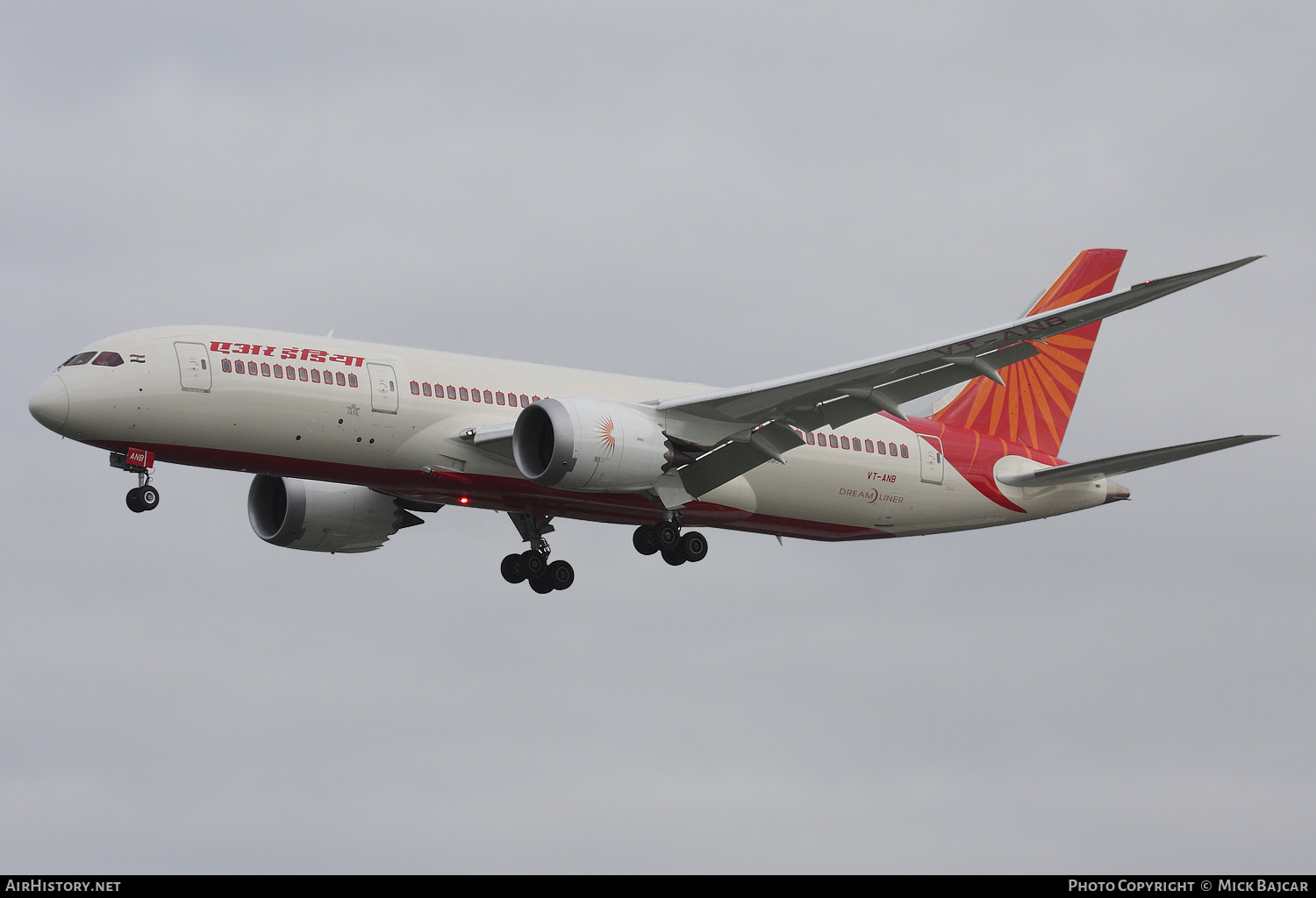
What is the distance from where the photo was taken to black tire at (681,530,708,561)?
141 ft

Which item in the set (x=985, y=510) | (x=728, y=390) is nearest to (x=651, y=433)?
(x=728, y=390)

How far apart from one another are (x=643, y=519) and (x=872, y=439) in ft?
→ 22.3

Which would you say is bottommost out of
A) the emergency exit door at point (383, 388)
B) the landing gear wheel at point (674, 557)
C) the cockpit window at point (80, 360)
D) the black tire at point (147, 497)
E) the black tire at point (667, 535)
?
the black tire at point (147, 497)

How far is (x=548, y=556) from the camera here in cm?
4591

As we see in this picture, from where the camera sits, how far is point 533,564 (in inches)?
1795

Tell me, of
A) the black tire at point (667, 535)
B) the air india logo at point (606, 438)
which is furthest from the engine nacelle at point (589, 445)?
the black tire at point (667, 535)

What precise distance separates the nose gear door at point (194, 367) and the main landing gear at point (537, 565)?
32.7ft

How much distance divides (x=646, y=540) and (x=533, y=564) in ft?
12.6

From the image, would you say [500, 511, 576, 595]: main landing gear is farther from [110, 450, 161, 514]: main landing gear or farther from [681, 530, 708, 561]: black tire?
[110, 450, 161, 514]: main landing gear

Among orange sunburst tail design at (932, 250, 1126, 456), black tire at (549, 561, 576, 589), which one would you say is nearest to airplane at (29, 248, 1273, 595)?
black tire at (549, 561, 576, 589)

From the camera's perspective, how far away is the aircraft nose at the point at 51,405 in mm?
37406

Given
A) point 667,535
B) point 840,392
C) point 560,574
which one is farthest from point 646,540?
point 840,392

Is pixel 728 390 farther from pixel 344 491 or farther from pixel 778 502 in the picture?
pixel 344 491

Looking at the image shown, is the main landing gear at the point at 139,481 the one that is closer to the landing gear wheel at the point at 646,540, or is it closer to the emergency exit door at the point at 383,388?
the emergency exit door at the point at 383,388
